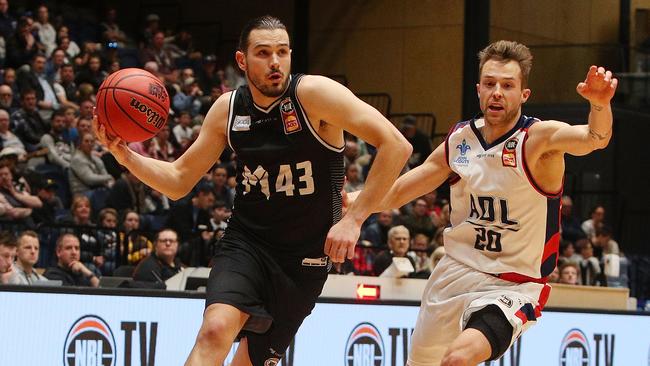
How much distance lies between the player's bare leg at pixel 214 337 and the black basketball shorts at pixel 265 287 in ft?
0.41

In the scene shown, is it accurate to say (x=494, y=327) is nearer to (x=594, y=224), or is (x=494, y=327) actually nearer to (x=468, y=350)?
(x=468, y=350)

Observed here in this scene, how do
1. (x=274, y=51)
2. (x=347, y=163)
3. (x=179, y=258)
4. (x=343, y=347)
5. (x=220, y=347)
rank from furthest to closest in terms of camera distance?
(x=347, y=163) → (x=179, y=258) → (x=343, y=347) → (x=274, y=51) → (x=220, y=347)

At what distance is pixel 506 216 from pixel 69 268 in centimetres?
517

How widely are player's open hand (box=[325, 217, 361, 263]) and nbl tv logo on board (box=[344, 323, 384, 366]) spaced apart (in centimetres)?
399

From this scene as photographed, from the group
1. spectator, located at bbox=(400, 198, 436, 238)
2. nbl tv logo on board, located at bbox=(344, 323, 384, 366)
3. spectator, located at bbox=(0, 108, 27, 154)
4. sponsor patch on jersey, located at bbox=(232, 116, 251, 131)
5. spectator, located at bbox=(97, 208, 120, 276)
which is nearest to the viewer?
sponsor patch on jersey, located at bbox=(232, 116, 251, 131)

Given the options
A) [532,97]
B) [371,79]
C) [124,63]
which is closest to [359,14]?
[371,79]

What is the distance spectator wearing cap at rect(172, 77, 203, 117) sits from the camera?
17153 mm

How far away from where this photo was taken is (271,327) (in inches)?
225

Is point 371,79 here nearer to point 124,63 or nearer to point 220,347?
point 124,63

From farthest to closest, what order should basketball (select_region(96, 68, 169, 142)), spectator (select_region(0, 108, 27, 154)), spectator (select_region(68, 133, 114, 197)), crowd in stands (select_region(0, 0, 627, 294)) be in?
spectator (select_region(68, 133, 114, 197)), spectator (select_region(0, 108, 27, 154)), crowd in stands (select_region(0, 0, 627, 294)), basketball (select_region(96, 68, 169, 142))

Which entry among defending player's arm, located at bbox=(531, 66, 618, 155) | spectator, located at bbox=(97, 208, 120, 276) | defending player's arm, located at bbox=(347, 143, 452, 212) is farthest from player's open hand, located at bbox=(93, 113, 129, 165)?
spectator, located at bbox=(97, 208, 120, 276)

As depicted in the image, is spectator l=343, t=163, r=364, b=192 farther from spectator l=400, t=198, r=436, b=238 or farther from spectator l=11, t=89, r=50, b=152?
spectator l=11, t=89, r=50, b=152

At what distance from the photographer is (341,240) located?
5.27 m

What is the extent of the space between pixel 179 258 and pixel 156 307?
3.87 m
